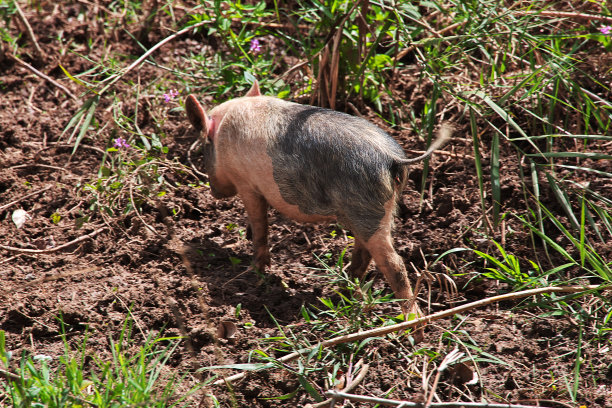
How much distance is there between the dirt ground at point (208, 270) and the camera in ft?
10.5

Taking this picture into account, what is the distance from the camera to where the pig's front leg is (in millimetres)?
4086

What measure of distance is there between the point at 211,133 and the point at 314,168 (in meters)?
0.90

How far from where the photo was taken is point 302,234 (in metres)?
4.44

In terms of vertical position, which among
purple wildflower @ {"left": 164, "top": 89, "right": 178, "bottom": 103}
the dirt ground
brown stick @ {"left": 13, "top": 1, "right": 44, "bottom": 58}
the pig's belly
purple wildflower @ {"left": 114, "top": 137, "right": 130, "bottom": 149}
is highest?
brown stick @ {"left": 13, "top": 1, "right": 44, "bottom": 58}

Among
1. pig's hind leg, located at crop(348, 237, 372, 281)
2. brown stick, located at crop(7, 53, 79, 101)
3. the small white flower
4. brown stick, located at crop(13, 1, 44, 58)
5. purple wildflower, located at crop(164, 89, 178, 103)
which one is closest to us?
pig's hind leg, located at crop(348, 237, 372, 281)

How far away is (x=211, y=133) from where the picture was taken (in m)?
4.19

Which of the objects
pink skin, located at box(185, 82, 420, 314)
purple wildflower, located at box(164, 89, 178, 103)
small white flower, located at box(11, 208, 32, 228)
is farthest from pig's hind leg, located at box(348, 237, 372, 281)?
small white flower, located at box(11, 208, 32, 228)

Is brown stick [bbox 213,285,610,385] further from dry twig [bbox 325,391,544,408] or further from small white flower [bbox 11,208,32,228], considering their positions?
small white flower [bbox 11,208,32,228]

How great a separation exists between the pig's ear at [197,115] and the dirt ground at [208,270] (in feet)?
2.20

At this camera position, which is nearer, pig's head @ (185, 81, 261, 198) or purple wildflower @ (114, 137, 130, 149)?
pig's head @ (185, 81, 261, 198)

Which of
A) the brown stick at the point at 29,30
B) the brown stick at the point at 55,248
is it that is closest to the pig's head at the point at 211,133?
the brown stick at the point at 55,248

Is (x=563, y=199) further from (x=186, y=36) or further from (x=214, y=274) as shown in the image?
(x=186, y=36)

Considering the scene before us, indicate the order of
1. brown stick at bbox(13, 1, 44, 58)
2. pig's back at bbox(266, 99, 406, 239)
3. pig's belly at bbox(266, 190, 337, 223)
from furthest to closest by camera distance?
brown stick at bbox(13, 1, 44, 58) → pig's belly at bbox(266, 190, 337, 223) → pig's back at bbox(266, 99, 406, 239)

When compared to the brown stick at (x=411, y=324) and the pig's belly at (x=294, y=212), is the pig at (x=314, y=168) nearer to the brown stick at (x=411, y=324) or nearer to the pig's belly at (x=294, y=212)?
the pig's belly at (x=294, y=212)
